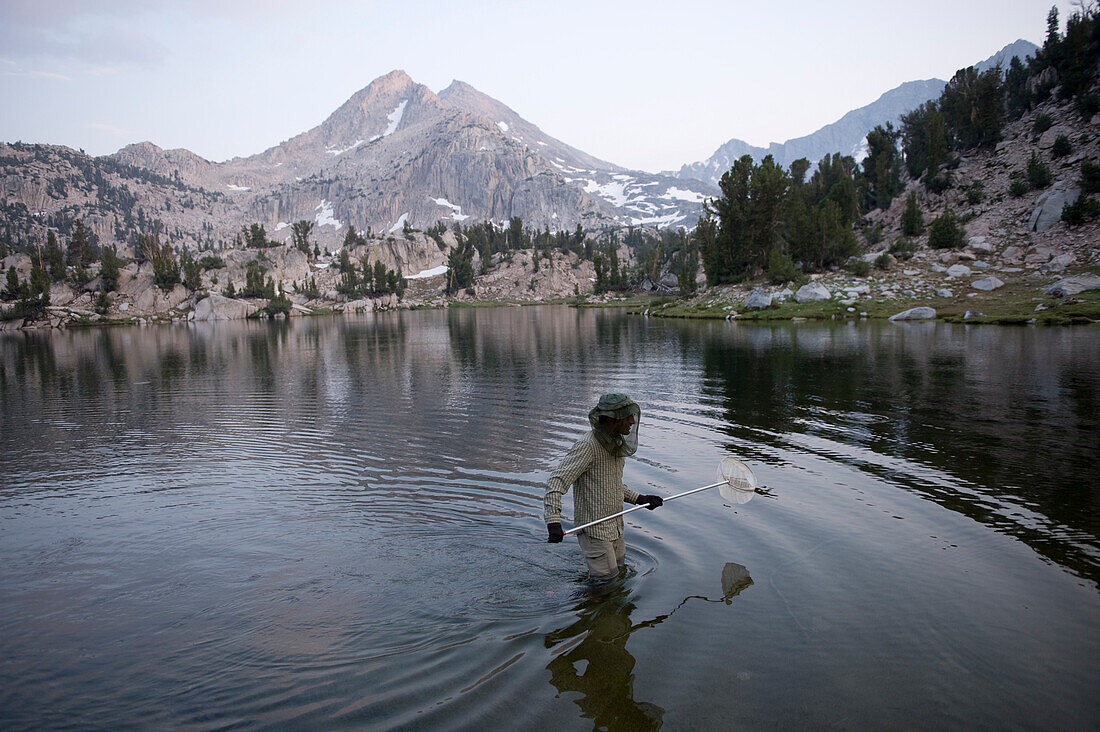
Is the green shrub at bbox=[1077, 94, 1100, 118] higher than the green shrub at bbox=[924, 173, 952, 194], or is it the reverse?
the green shrub at bbox=[1077, 94, 1100, 118]

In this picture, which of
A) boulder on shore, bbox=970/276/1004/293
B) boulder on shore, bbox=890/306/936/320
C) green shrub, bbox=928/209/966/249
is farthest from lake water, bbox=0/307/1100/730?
green shrub, bbox=928/209/966/249

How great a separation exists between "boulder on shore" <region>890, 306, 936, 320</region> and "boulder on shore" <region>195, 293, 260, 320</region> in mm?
125663

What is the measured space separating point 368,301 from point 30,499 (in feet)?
473

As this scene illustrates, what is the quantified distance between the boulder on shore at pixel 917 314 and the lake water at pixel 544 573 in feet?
96.8

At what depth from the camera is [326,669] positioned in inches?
248

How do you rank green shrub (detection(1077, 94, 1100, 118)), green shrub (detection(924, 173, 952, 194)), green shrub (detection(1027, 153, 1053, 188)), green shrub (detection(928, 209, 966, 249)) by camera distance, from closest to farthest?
1. green shrub (detection(928, 209, 966, 249))
2. green shrub (detection(1027, 153, 1053, 188))
3. green shrub (detection(1077, 94, 1100, 118))
4. green shrub (detection(924, 173, 952, 194))

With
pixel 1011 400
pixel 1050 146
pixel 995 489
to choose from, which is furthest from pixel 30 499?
pixel 1050 146

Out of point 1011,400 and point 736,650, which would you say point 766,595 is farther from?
point 1011,400

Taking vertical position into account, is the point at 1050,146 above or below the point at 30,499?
above

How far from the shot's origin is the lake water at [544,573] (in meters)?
5.70

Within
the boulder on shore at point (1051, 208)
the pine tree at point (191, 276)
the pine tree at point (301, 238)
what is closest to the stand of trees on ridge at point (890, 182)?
the boulder on shore at point (1051, 208)

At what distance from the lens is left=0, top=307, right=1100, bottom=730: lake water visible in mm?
5703

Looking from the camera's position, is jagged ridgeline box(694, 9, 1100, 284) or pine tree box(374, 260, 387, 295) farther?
pine tree box(374, 260, 387, 295)

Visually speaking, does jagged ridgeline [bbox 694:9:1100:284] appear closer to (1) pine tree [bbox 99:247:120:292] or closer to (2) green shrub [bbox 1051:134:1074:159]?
(2) green shrub [bbox 1051:134:1074:159]
